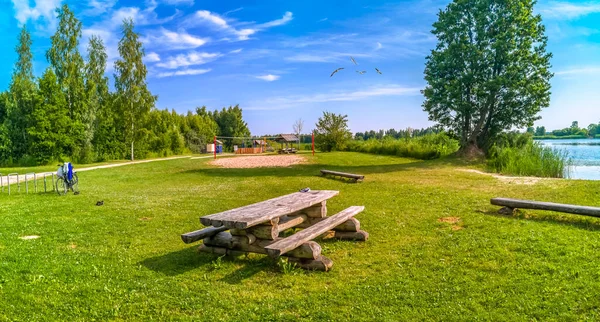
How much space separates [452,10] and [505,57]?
4500 millimetres

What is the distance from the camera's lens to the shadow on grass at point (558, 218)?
6915 millimetres

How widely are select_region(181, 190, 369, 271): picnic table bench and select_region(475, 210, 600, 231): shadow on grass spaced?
361 centimetres

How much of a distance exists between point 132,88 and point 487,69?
2887cm

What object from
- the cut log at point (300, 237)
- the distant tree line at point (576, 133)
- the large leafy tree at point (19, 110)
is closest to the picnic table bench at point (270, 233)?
the cut log at point (300, 237)

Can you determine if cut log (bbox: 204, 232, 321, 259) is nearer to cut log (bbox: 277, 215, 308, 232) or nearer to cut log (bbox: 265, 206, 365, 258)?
cut log (bbox: 265, 206, 365, 258)

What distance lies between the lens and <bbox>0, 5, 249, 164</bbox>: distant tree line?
2870 centimetres

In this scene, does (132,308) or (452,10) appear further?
(452,10)

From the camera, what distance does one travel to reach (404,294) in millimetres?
4250

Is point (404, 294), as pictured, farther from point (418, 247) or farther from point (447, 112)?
point (447, 112)

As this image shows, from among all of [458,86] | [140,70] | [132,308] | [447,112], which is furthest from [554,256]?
[140,70]

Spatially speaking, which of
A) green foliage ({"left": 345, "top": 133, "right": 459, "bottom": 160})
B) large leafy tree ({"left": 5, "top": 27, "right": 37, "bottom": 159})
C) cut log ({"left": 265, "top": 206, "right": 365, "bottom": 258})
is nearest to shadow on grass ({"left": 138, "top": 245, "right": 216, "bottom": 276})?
cut log ({"left": 265, "top": 206, "right": 365, "bottom": 258})

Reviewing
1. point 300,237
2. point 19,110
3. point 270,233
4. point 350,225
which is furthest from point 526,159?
point 19,110

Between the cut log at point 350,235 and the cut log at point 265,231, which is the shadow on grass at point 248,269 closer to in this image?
the cut log at point 265,231

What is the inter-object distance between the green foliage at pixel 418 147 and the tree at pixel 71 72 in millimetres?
24525
